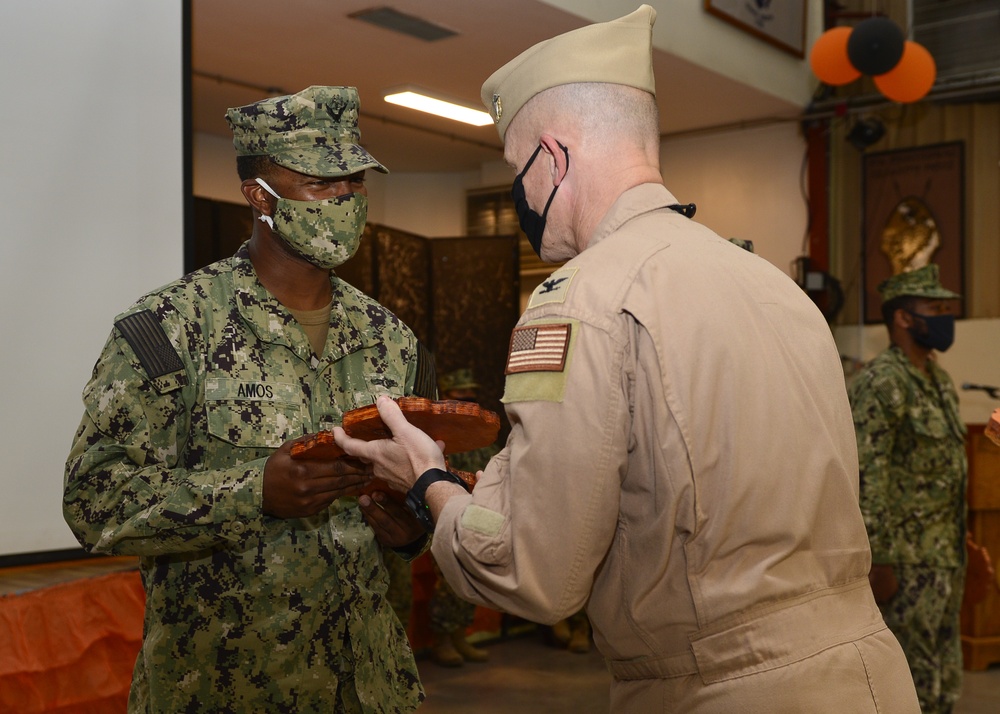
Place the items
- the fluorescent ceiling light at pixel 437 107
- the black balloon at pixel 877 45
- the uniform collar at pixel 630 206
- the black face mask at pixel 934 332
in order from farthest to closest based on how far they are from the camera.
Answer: the fluorescent ceiling light at pixel 437 107
the black balloon at pixel 877 45
the black face mask at pixel 934 332
the uniform collar at pixel 630 206

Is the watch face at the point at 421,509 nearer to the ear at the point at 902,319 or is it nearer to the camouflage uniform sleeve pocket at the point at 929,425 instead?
the camouflage uniform sleeve pocket at the point at 929,425

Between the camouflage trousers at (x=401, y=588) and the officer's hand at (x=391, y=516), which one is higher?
the officer's hand at (x=391, y=516)

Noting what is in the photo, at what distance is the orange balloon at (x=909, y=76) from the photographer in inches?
206

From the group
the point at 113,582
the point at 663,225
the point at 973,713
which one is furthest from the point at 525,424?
the point at 973,713

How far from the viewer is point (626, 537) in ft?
4.25

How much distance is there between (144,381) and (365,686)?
724mm

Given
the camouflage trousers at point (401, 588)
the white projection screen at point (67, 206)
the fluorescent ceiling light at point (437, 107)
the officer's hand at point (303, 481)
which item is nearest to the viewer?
the officer's hand at point (303, 481)

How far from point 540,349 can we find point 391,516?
748 millimetres

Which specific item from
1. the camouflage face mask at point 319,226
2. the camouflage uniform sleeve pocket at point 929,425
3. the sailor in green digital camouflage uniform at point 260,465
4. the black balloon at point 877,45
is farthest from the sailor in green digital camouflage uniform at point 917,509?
the camouflage face mask at point 319,226

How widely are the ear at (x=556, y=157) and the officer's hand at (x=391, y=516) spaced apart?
29.3 inches

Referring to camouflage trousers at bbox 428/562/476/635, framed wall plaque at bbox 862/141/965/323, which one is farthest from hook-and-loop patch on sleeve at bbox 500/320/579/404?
framed wall plaque at bbox 862/141/965/323

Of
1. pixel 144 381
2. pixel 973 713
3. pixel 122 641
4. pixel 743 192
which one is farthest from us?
pixel 743 192

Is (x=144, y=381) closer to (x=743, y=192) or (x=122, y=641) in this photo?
(x=122, y=641)

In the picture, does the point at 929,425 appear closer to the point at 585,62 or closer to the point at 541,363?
the point at 585,62
